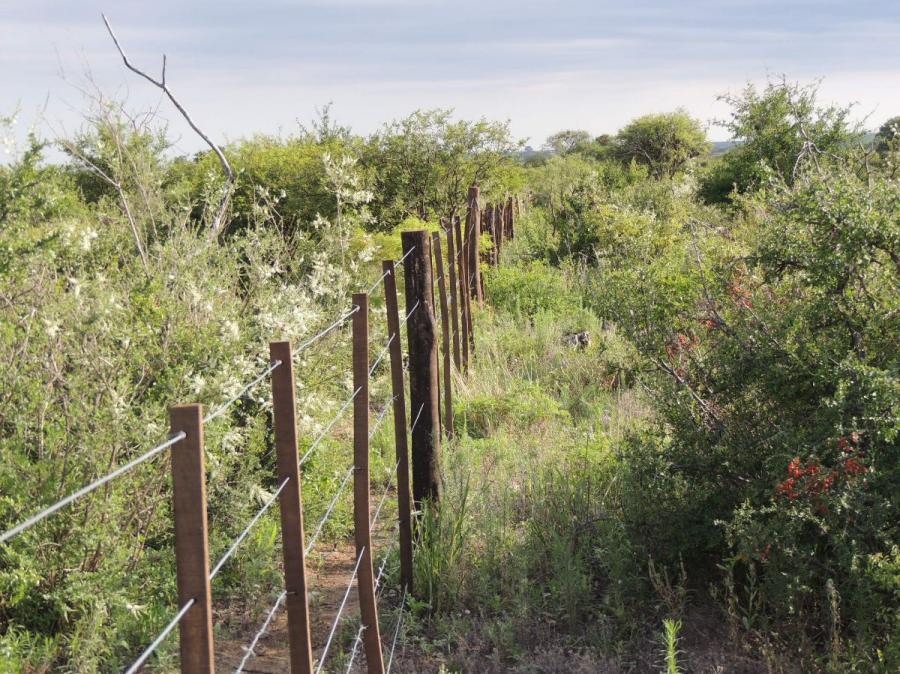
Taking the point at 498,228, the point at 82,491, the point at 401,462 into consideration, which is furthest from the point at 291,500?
the point at 498,228

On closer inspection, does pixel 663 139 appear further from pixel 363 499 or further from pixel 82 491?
pixel 82 491

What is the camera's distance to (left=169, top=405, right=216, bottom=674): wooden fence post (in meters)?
1.61

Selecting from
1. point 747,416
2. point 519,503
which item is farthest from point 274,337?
point 747,416

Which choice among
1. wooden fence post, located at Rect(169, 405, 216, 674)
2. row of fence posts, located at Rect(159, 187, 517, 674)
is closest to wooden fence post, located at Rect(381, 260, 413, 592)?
row of fence posts, located at Rect(159, 187, 517, 674)

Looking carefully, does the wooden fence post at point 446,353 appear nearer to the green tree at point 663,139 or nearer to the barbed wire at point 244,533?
the barbed wire at point 244,533

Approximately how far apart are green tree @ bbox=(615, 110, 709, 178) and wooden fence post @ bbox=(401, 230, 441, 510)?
34903 millimetres

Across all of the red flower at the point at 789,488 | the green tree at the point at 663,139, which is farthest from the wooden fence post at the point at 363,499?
the green tree at the point at 663,139

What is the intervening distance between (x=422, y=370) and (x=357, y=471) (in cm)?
147

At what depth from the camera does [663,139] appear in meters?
39.2

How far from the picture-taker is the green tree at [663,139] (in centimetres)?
3866

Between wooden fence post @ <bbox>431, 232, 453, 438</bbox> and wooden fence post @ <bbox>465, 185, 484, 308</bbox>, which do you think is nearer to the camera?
wooden fence post @ <bbox>431, 232, 453, 438</bbox>

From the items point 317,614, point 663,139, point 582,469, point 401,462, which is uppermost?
point 663,139

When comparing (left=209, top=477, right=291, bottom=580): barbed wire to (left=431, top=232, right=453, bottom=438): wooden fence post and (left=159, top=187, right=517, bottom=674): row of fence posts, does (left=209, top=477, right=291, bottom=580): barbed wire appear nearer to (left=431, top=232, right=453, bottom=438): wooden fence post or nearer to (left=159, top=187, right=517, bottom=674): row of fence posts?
(left=159, top=187, right=517, bottom=674): row of fence posts

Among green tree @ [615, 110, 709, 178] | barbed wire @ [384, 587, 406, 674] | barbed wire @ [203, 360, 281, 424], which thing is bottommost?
barbed wire @ [384, 587, 406, 674]
